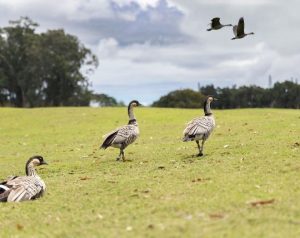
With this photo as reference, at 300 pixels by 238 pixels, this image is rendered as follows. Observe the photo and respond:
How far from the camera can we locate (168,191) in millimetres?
11969

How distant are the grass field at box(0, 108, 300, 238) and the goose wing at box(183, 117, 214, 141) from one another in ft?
2.57

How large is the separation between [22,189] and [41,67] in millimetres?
80903

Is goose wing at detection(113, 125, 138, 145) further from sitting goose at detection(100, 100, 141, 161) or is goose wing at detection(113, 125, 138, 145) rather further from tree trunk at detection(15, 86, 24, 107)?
tree trunk at detection(15, 86, 24, 107)

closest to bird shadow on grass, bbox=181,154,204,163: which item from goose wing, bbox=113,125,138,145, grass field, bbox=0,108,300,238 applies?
grass field, bbox=0,108,300,238

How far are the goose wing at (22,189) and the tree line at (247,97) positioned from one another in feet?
261

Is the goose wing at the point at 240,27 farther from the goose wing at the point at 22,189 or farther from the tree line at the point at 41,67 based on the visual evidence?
the tree line at the point at 41,67

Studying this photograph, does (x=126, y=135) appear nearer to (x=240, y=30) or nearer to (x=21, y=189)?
(x=21, y=189)

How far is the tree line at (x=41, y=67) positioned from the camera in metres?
90.8

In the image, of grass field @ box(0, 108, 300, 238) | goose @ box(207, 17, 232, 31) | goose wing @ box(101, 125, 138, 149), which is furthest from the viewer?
goose wing @ box(101, 125, 138, 149)

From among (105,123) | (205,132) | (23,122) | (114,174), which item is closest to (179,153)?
(205,132)

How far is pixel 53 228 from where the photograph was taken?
32.6 ft

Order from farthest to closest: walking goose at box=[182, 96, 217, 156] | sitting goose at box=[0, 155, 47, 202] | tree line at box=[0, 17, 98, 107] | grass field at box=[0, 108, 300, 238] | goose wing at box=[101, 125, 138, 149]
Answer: tree line at box=[0, 17, 98, 107] → goose wing at box=[101, 125, 138, 149] → walking goose at box=[182, 96, 217, 156] → sitting goose at box=[0, 155, 47, 202] → grass field at box=[0, 108, 300, 238]

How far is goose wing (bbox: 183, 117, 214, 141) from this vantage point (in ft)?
56.8

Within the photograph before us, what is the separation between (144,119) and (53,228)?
30439 millimetres
